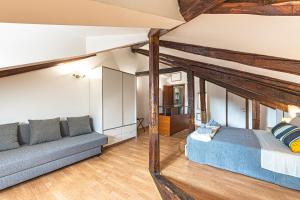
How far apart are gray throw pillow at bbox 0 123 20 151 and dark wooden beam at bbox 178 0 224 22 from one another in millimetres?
3484

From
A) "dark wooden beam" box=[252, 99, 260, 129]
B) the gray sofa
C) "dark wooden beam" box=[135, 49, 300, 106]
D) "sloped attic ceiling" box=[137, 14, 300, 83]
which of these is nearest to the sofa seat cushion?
the gray sofa

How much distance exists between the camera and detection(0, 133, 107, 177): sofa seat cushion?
7.50 ft

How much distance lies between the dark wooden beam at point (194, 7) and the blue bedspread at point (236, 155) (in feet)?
7.78

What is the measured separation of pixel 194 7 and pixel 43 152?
3.10 metres

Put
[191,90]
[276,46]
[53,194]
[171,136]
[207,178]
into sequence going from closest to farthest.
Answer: [276,46], [53,194], [207,178], [191,90], [171,136]

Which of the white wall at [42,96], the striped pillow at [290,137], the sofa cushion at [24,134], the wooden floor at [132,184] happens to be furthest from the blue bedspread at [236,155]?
the sofa cushion at [24,134]

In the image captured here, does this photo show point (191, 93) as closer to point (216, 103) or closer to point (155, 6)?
point (216, 103)

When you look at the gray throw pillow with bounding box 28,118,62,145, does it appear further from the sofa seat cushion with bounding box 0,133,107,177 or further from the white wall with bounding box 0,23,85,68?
the white wall with bounding box 0,23,85,68

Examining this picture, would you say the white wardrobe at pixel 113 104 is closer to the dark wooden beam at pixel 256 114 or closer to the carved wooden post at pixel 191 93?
the carved wooden post at pixel 191 93

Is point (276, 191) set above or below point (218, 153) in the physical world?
below

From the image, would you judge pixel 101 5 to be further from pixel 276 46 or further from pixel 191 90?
pixel 191 90

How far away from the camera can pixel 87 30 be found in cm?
225

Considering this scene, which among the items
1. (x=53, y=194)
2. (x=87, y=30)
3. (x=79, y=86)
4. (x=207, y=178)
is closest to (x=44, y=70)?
(x=79, y=86)

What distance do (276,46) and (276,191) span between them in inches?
82.5
